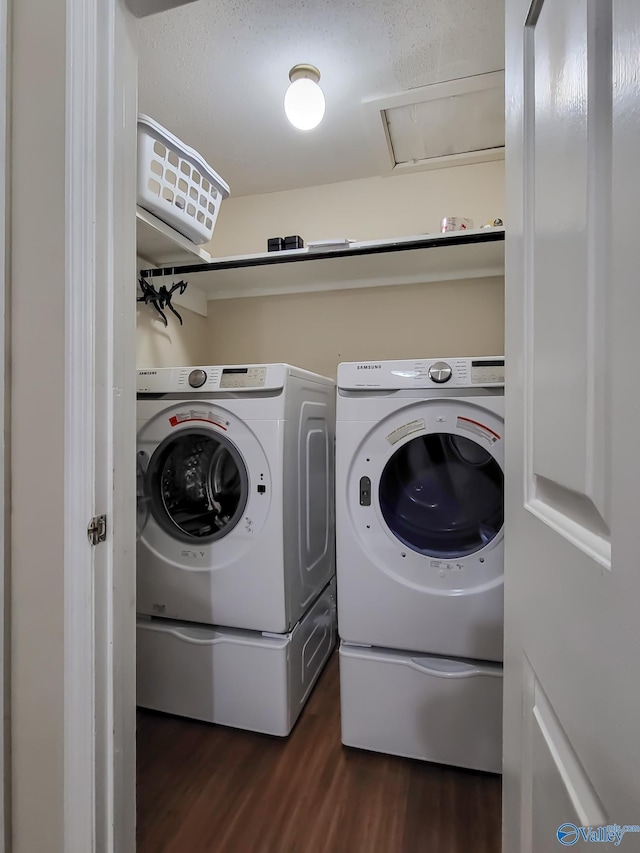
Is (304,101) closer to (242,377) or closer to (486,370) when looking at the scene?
(242,377)

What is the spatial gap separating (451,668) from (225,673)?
2.41 feet

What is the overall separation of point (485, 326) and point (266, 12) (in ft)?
4.58

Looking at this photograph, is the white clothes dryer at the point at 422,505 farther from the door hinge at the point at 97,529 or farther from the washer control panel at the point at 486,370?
the door hinge at the point at 97,529

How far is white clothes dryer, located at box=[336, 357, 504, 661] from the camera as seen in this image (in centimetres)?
123

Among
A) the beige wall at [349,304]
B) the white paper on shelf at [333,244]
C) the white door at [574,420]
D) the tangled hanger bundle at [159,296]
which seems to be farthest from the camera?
the beige wall at [349,304]

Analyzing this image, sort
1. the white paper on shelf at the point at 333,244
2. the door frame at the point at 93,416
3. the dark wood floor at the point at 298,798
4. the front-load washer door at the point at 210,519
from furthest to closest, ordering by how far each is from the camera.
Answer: the white paper on shelf at the point at 333,244
the front-load washer door at the point at 210,519
the dark wood floor at the point at 298,798
the door frame at the point at 93,416

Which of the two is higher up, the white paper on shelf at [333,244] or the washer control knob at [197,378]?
the white paper on shelf at [333,244]

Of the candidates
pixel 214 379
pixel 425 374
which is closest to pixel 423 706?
pixel 425 374

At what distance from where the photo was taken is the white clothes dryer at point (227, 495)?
1.35 meters

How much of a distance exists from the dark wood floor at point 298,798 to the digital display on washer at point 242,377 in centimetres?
118

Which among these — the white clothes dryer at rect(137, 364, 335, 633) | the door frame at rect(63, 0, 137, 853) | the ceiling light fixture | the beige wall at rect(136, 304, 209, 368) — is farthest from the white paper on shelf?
the door frame at rect(63, 0, 137, 853)

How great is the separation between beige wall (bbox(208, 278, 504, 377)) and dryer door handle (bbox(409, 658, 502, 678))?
4.29ft

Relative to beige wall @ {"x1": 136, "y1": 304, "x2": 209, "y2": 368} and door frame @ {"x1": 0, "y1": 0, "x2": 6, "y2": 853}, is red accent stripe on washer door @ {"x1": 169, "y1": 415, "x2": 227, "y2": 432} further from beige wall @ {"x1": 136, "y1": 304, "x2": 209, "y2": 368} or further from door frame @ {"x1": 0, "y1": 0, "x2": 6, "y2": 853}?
door frame @ {"x1": 0, "y1": 0, "x2": 6, "y2": 853}

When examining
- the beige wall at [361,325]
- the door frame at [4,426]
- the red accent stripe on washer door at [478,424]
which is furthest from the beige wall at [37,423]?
the beige wall at [361,325]
